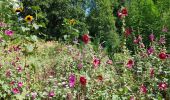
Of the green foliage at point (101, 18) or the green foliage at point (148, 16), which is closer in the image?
the green foliage at point (148, 16)

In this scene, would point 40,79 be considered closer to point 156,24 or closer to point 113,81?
point 113,81

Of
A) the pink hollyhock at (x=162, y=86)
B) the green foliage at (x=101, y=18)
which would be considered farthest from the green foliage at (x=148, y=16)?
→ the pink hollyhock at (x=162, y=86)

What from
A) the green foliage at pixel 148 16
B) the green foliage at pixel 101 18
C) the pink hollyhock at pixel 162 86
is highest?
the pink hollyhock at pixel 162 86

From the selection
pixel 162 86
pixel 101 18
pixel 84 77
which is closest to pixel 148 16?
pixel 101 18

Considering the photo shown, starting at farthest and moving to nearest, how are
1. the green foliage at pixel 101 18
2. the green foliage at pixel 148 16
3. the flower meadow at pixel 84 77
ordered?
the green foliage at pixel 101 18 → the green foliage at pixel 148 16 → the flower meadow at pixel 84 77

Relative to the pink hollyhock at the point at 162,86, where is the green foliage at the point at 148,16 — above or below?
below

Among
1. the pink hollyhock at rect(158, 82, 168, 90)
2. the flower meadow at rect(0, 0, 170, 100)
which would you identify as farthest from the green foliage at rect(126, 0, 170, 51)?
the pink hollyhock at rect(158, 82, 168, 90)

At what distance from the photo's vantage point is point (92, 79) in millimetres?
5289

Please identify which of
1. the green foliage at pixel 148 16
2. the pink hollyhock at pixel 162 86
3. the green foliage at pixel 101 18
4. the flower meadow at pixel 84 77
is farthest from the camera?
the green foliage at pixel 101 18

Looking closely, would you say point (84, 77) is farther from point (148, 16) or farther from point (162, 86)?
point (148, 16)

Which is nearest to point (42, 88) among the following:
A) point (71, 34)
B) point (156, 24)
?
point (71, 34)

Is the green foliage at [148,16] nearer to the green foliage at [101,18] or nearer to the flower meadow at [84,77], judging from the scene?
the green foliage at [101,18]

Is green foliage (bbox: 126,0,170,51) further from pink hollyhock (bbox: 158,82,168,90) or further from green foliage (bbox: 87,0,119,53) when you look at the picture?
pink hollyhock (bbox: 158,82,168,90)

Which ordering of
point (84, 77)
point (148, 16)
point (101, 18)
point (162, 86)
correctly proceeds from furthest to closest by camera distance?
1. point (101, 18)
2. point (148, 16)
3. point (162, 86)
4. point (84, 77)
